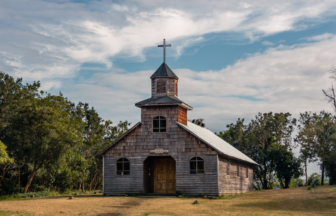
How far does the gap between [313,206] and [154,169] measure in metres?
13.7

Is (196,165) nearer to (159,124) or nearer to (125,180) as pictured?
(159,124)

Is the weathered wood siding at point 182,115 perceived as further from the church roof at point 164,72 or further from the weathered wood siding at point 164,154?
the church roof at point 164,72

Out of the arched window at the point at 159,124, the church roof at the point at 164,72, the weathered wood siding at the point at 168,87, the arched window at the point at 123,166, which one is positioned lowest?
the arched window at the point at 123,166

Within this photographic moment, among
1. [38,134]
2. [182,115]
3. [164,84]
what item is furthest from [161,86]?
[38,134]

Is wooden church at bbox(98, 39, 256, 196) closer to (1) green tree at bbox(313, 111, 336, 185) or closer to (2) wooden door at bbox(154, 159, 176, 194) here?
(2) wooden door at bbox(154, 159, 176, 194)

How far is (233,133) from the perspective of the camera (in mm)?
53469

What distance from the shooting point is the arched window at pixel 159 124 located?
1112 inches

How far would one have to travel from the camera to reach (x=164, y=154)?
27.8 metres

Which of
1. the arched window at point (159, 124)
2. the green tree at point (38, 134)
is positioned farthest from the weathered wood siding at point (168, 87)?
the green tree at point (38, 134)

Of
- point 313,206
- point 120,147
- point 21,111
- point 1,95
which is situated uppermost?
point 1,95

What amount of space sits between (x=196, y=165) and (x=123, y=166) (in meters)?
5.68

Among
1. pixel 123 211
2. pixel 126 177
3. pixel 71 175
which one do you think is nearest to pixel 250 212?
pixel 123 211

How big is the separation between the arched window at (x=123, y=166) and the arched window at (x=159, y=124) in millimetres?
3335

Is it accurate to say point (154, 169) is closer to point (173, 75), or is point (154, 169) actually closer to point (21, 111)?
point (173, 75)
